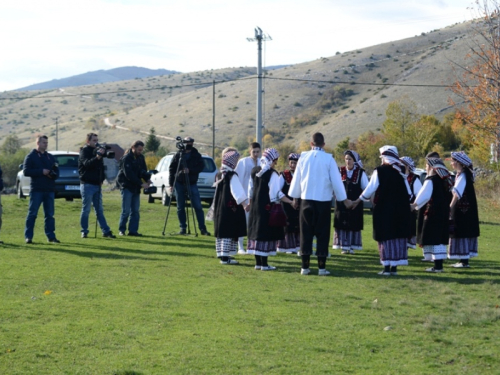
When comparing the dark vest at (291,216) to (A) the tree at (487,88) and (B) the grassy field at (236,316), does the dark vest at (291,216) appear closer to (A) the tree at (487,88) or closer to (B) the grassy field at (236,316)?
(B) the grassy field at (236,316)

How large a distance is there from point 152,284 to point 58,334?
3.18 metres

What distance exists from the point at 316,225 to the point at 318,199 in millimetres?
397

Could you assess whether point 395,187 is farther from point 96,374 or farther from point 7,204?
point 7,204

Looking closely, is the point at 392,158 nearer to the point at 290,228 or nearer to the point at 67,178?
the point at 290,228

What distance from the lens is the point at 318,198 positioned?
1205cm

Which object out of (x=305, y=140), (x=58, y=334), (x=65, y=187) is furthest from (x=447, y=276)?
(x=305, y=140)

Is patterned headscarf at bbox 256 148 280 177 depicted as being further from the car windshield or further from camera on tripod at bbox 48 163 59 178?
the car windshield

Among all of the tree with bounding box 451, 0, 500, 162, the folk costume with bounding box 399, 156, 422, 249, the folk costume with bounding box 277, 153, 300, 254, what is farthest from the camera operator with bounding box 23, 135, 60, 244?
the tree with bounding box 451, 0, 500, 162

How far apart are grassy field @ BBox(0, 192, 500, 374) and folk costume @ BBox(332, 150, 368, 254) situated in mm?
840

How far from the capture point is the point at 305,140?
77.8 metres

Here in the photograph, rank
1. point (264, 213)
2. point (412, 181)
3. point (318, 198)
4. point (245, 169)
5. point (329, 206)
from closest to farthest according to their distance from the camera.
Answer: point (318, 198) → point (329, 206) → point (264, 213) → point (245, 169) → point (412, 181)

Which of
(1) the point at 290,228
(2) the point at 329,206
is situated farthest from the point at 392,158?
(1) the point at 290,228

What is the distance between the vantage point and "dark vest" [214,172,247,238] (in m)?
13.0

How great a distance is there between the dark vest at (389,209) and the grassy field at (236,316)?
0.68 metres
